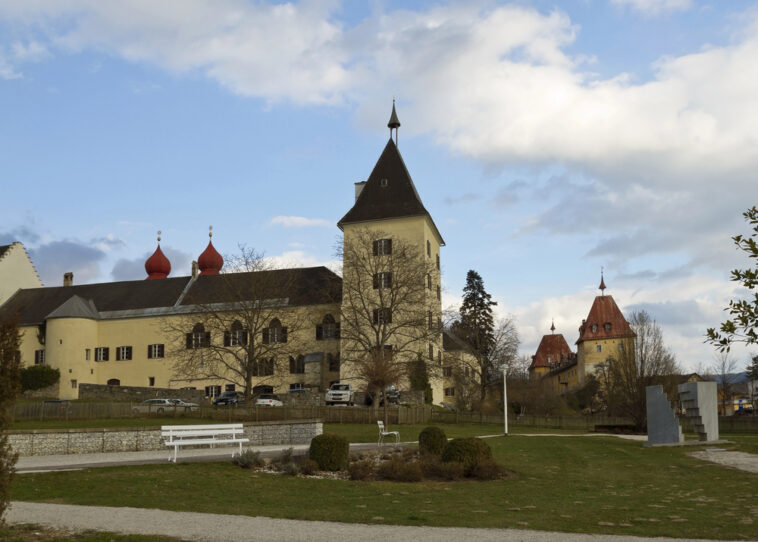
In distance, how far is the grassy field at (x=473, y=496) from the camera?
38.2 feet

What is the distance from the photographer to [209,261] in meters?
82.4

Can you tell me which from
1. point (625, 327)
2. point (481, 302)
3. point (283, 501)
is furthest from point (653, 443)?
point (625, 327)

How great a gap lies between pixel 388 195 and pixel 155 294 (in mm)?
24188

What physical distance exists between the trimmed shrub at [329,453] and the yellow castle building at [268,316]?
32.8 meters

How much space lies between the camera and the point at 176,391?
56531 mm

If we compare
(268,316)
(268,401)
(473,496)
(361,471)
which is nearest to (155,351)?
(268,316)

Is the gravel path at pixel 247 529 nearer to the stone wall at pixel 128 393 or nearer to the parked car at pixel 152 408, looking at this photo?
the parked car at pixel 152 408

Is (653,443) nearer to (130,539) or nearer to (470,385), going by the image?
(130,539)

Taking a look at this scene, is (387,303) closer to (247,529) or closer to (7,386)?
(247,529)

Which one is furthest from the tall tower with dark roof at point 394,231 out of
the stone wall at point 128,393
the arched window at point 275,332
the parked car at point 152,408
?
the parked car at point 152,408

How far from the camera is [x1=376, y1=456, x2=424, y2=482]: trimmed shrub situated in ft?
56.6

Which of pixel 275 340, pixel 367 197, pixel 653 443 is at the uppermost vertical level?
pixel 367 197

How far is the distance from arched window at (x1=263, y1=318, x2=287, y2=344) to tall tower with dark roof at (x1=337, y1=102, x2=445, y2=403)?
20.3 ft

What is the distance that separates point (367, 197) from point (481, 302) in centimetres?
1737
